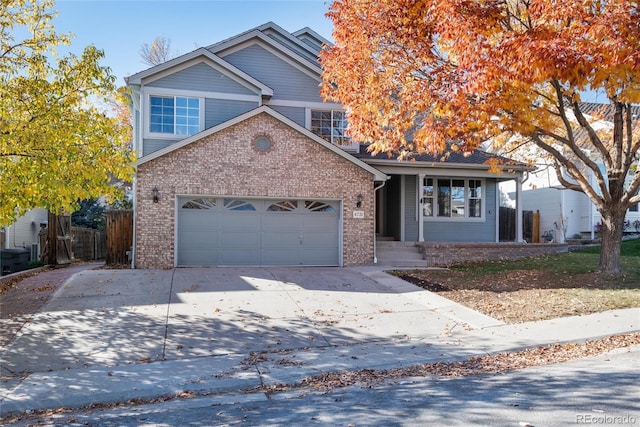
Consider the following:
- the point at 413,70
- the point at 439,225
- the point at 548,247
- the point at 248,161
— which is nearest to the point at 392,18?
the point at 413,70

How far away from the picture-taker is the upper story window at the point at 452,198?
18.8 meters

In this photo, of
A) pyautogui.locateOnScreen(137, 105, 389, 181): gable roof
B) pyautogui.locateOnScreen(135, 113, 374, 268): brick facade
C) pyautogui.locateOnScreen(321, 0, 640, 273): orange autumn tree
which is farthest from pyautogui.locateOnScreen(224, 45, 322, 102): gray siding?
pyautogui.locateOnScreen(321, 0, 640, 273): orange autumn tree

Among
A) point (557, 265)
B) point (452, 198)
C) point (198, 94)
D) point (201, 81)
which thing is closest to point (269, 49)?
point (201, 81)

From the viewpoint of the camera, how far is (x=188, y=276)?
1269 cm

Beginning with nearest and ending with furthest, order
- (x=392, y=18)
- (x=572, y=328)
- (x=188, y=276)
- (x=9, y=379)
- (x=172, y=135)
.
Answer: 1. (x=9, y=379)
2. (x=572, y=328)
3. (x=392, y=18)
4. (x=188, y=276)
5. (x=172, y=135)

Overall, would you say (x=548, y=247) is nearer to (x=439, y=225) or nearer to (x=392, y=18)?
(x=439, y=225)

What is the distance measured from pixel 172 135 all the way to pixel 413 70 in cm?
842

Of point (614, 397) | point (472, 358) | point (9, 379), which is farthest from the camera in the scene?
point (472, 358)

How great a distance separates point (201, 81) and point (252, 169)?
13.3 feet

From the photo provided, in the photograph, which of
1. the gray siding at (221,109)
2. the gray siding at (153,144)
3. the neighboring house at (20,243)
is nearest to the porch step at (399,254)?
the gray siding at (221,109)

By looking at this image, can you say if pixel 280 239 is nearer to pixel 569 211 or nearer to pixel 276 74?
pixel 276 74

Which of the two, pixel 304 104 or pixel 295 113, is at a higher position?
pixel 304 104

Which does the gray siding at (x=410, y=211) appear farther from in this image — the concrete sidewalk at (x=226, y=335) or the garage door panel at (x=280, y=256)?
the concrete sidewalk at (x=226, y=335)

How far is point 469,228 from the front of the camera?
1898cm
